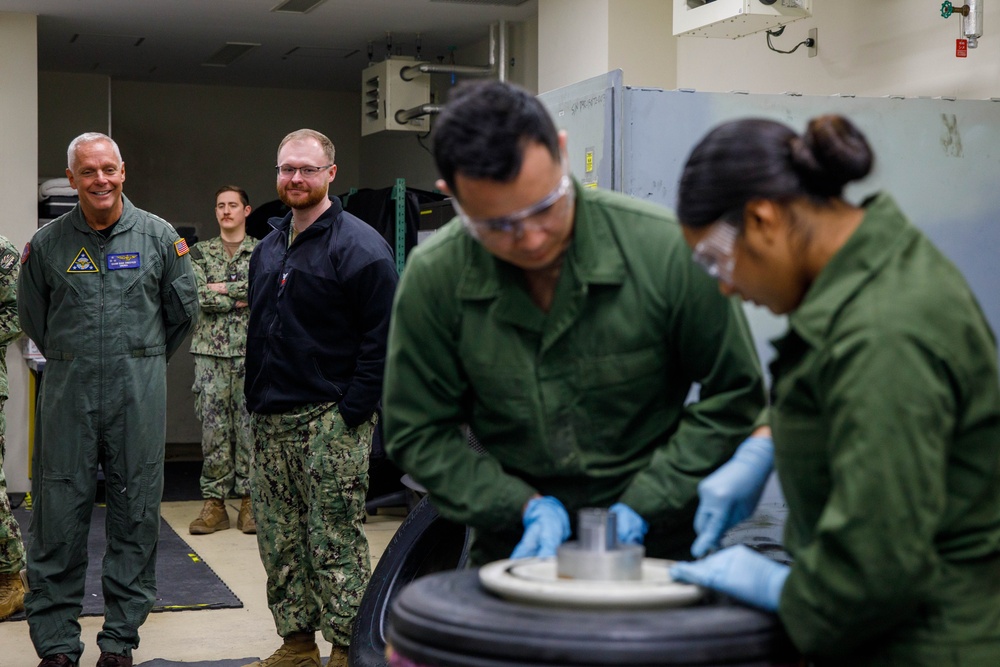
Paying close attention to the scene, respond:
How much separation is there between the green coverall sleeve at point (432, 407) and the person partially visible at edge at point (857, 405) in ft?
1.32

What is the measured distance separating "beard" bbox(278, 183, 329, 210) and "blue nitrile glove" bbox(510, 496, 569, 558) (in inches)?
85.7

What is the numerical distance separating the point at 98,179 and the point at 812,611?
306cm

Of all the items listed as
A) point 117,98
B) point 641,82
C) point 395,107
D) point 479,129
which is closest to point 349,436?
point 479,129

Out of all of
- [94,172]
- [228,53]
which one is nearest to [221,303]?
[94,172]

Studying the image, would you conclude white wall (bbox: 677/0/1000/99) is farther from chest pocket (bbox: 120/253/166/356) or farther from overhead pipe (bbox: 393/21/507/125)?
chest pocket (bbox: 120/253/166/356)

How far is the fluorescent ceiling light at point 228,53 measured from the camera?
816 centimetres

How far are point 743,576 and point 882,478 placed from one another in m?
0.27

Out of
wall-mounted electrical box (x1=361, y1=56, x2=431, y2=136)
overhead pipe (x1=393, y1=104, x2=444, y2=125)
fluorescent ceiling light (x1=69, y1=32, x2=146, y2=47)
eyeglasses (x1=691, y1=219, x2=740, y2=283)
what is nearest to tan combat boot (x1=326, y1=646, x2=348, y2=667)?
eyeglasses (x1=691, y1=219, x2=740, y2=283)

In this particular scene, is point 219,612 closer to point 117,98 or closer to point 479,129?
point 479,129

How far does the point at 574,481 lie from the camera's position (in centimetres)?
178

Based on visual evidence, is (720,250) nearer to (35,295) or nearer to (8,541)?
(35,295)

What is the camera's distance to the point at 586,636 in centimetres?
129

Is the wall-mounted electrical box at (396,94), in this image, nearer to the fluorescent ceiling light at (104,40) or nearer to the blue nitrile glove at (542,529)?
the fluorescent ceiling light at (104,40)

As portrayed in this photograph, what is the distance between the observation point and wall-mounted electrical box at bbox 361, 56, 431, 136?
7.57m
